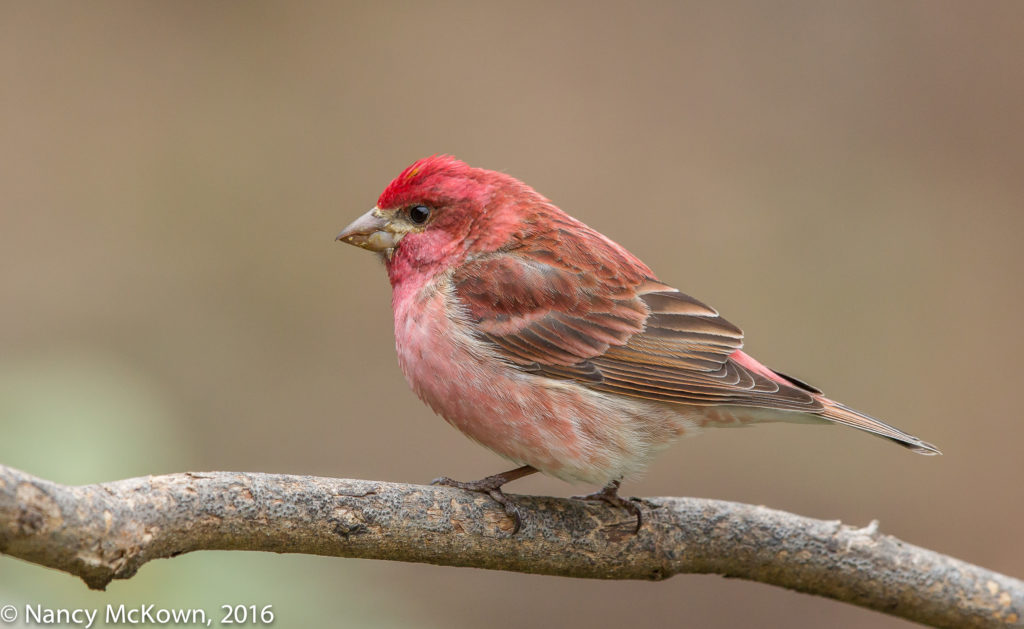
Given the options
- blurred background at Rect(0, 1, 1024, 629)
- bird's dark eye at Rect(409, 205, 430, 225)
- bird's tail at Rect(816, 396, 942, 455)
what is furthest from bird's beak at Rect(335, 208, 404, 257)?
blurred background at Rect(0, 1, 1024, 629)

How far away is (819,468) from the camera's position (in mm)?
8953

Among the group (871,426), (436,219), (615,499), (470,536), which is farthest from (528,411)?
(871,426)

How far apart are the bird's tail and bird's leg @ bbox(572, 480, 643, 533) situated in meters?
0.94

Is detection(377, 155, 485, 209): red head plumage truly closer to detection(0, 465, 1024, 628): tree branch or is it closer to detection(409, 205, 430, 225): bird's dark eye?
detection(409, 205, 430, 225): bird's dark eye

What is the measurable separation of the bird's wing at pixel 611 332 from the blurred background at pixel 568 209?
10.9 feet

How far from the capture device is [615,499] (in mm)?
4684

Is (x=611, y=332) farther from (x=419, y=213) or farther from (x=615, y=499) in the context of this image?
(x=419, y=213)

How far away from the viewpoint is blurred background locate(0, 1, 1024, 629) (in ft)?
28.5

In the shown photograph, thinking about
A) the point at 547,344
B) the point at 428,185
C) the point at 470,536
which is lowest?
the point at 470,536

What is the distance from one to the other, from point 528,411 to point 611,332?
2.11ft

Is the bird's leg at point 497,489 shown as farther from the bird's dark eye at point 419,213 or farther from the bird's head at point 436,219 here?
the bird's dark eye at point 419,213

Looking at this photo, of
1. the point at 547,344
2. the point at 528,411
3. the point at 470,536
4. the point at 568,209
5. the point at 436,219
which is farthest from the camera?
the point at 568,209

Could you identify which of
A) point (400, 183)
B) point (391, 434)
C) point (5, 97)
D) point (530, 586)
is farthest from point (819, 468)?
point (5, 97)

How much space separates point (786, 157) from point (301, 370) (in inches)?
205
